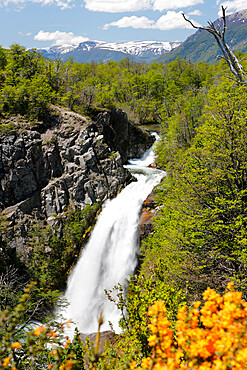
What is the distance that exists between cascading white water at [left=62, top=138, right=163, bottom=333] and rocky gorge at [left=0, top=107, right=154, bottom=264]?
2971 millimetres

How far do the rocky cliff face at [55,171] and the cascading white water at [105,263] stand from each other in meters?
3.00

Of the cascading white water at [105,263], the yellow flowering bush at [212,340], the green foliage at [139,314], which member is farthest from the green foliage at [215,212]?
the cascading white water at [105,263]

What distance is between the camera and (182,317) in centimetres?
312

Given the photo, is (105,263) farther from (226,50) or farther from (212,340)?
(212,340)

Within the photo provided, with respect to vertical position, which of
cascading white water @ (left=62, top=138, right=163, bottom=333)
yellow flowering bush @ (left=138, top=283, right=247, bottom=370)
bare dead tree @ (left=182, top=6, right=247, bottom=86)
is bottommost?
cascading white water @ (left=62, top=138, right=163, bottom=333)

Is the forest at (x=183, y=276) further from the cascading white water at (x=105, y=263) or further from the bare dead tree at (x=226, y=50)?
the cascading white water at (x=105, y=263)

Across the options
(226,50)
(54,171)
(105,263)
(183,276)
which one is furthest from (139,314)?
(54,171)

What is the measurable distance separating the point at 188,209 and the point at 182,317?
8203 mm

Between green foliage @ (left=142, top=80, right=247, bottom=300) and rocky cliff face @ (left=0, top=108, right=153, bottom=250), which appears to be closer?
green foliage @ (left=142, top=80, right=247, bottom=300)

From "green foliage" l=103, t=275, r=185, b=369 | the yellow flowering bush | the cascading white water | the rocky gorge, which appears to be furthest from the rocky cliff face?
the yellow flowering bush

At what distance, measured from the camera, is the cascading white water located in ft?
56.6

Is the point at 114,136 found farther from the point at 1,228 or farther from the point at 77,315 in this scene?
the point at 77,315

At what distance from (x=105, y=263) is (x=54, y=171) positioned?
10.8m

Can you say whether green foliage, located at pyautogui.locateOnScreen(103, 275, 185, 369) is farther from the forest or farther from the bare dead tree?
the bare dead tree
